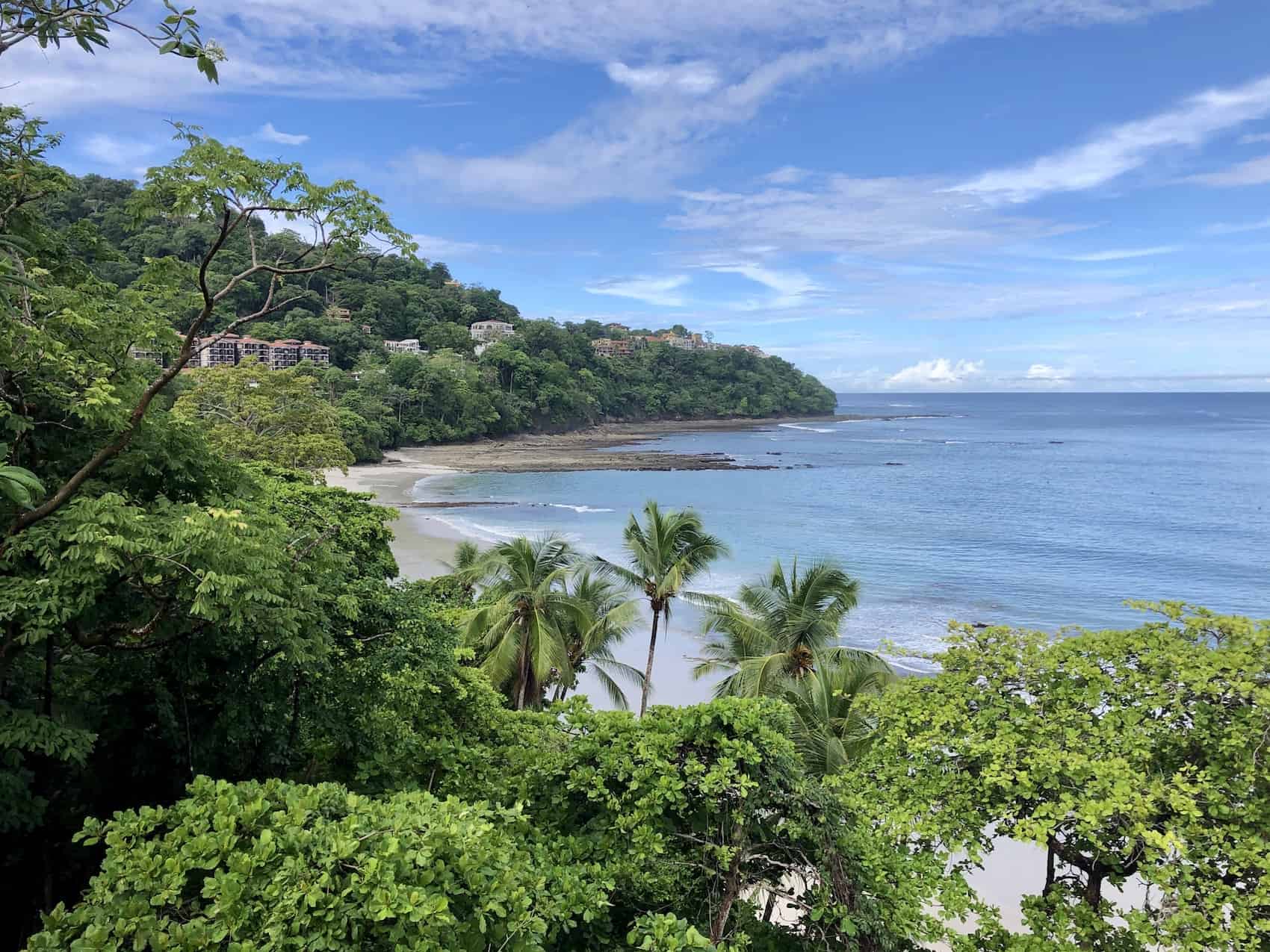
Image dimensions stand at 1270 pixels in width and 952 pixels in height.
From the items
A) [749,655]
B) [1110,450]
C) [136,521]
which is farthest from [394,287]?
[136,521]

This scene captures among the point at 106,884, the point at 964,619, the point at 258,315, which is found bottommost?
the point at 964,619

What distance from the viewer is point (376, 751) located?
6457mm

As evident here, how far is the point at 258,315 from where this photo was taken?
5.18m

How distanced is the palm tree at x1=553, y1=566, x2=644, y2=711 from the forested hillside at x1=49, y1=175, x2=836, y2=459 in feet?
86.1

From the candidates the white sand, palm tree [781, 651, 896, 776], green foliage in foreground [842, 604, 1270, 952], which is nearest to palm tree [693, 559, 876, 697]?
palm tree [781, 651, 896, 776]

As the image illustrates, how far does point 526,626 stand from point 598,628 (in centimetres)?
138

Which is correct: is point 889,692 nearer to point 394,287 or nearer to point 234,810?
point 234,810

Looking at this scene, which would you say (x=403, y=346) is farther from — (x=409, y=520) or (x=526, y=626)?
(x=526, y=626)

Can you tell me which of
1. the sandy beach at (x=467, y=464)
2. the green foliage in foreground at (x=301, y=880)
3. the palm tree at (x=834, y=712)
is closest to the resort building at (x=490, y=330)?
the sandy beach at (x=467, y=464)

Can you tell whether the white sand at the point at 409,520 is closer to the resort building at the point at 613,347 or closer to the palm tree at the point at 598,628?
the palm tree at the point at 598,628

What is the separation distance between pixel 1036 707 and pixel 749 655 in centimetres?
793

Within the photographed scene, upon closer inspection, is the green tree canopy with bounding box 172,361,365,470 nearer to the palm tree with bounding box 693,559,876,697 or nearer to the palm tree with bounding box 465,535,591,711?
the palm tree with bounding box 465,535,591,711

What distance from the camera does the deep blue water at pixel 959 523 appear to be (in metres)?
24.5

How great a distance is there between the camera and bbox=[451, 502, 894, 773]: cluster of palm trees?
41.1 ft
